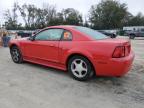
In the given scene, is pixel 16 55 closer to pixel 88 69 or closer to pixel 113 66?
pixel 88 69

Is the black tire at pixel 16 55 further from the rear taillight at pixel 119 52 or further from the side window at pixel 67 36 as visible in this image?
the rear taillight at pixel 119 52

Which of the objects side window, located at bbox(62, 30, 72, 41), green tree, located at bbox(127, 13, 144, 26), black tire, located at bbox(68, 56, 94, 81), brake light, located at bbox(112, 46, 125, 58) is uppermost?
green tree, located at bbox(127, 13, 144, 26)

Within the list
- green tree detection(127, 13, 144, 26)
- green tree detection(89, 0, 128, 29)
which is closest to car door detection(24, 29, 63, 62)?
green tree detection(89, 0, 128, 29)

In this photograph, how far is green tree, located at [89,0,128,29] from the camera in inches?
2670

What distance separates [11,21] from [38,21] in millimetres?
9285

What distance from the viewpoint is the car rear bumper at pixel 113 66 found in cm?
496

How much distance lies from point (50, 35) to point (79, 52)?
1.36 m

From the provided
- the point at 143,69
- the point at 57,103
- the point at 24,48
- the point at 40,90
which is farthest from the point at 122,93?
the point at 24,48

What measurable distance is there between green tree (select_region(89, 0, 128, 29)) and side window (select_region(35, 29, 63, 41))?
59424 millimetres

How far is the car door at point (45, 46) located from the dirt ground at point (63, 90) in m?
0.46

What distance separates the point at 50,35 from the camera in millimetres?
6418

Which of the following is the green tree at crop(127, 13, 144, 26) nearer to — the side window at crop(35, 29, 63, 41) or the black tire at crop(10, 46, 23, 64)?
the black tire at crop(10, 46, 23, 64)

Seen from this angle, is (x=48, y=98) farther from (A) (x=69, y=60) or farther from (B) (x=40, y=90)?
(A) (x=69, y=60)

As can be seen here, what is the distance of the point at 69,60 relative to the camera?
579 cm
